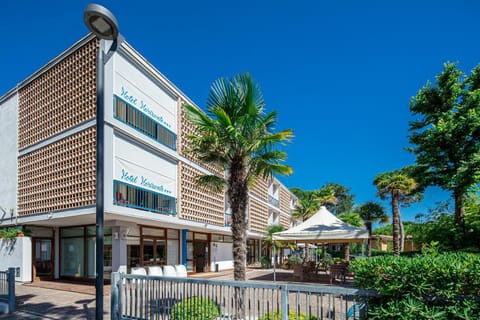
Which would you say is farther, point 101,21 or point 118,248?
point 118,248

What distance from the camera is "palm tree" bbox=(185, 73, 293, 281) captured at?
8.02m

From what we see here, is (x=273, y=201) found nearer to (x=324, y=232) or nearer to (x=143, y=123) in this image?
(x=324, y=232)

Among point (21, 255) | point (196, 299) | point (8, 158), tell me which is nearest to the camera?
point (196, 299)

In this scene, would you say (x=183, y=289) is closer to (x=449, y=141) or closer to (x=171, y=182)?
(x=449, y=141)

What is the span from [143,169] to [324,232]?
856 centimetres

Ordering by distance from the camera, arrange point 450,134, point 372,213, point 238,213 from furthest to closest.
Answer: point 372,213 → point 450,134 → point 238,213

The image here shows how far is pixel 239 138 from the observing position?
26.1 ft

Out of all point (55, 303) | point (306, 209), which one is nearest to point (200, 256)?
point (55, 303)

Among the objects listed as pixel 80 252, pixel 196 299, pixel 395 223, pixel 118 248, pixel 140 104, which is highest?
pixel 140 104

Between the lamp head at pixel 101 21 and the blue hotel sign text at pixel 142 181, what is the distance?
9585mm

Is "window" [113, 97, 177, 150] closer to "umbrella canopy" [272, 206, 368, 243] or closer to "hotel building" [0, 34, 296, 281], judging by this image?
"hotel building" [0, 34, 296, 281]

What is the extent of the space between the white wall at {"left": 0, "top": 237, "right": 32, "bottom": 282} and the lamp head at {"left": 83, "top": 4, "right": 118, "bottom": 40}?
15499 mm

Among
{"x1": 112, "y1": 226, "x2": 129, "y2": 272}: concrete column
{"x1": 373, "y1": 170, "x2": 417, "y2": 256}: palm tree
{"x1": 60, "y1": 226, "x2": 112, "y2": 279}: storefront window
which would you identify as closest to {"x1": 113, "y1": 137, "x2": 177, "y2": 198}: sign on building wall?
{"x1": 112, "y1": 226, "x2": 129, "y2": 272}: concrete column

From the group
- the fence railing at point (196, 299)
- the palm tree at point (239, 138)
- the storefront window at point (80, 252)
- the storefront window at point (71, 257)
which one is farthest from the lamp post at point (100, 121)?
the storefront window at point (71, 257)
